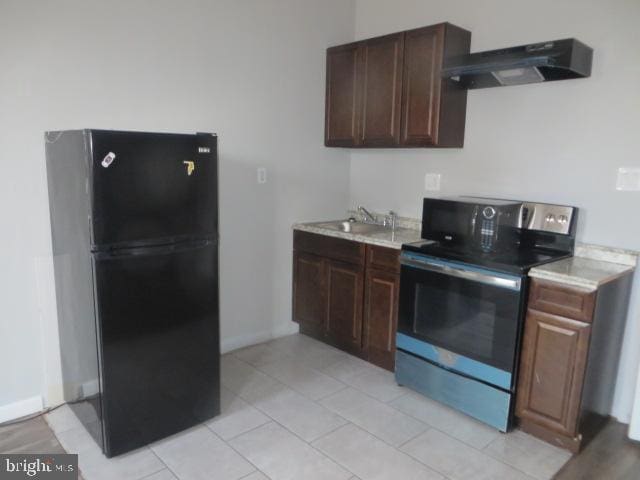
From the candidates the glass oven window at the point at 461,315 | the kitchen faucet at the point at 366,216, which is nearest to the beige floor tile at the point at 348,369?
the glass oven window at the point at 461,315

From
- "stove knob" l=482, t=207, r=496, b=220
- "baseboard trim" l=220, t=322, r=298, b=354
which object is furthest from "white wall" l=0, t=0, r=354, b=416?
"stove knob" l=482, t=207, r=496, b=220

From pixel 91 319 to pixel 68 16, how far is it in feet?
Answer: 5.03

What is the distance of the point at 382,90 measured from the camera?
3188mm

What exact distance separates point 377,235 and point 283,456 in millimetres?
1501

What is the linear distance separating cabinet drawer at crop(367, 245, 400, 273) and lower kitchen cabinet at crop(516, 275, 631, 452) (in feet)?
2.77

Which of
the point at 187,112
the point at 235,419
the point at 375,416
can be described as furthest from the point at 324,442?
the point at 187,112

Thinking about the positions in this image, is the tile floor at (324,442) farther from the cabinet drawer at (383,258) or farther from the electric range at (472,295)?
the cabinet drawer at (383,258)

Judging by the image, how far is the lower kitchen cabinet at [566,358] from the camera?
2.15 meters

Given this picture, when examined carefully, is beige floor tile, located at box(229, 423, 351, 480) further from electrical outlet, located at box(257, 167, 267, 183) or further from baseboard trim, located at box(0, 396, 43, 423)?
electrical outlet, located at box(257, 167, 267, 183)

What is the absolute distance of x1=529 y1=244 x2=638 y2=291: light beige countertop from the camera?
2131 millimetres

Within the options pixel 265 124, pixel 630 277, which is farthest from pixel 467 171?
pixel 265 124

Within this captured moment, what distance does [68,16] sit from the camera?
7.77ft

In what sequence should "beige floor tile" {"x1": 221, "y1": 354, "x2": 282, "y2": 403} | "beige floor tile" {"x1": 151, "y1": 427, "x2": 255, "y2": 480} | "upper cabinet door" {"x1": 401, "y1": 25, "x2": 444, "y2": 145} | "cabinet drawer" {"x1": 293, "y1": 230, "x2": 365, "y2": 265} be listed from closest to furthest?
"beige floor tile" {"x1": 151, "y1": 427, "x2": 255, "y2": 480}, "beige floor tile" {"x1": 221, "y1": 354, "x2": 282, "y2": 403}, "upper cabinet door" {"x1": 401, "y1": 25, "x2": 444, "y2": 145}, "cabinet drawer" {"x1": 293, "y1": 230, "x2": 365, "y2": 265}

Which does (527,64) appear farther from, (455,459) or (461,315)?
(455,459)
